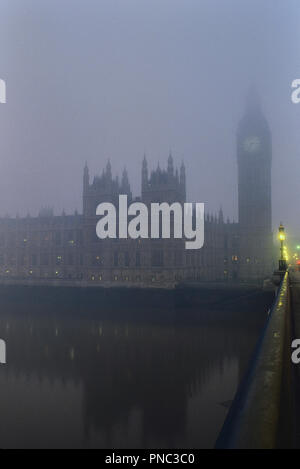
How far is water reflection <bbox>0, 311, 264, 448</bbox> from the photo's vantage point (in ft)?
58.7

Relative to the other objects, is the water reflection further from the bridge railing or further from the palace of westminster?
the palace of westminster

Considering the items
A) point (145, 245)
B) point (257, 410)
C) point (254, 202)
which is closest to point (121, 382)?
point (257, 410)

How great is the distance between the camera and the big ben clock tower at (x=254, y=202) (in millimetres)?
91562

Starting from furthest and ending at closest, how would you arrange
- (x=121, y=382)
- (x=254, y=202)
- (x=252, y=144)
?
(x=252, y=144) → (x=254, y=202) → (x=121, y=382)

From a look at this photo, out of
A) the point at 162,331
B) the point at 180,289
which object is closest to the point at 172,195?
the point at 180,289

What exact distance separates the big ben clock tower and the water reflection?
5040cm

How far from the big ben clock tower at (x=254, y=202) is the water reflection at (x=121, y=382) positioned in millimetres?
50398

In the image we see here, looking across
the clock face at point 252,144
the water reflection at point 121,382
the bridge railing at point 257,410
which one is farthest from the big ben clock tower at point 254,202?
the bridge railing at point 257,410

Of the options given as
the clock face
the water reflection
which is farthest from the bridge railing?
the clock face

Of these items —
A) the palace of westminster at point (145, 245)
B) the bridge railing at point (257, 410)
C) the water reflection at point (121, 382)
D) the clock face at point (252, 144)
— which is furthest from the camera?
the clock face at point (252, 144)

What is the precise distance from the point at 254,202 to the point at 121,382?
3047 inches

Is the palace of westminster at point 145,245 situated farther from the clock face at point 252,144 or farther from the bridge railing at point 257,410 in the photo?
the bridge railing at point 257,410

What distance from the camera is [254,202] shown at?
310 feet

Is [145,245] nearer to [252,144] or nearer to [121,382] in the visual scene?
[121,382]
